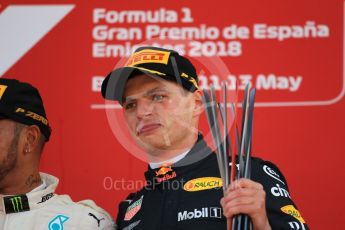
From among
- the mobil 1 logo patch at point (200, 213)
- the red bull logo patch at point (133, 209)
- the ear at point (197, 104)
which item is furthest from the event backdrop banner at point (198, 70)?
the mobil 1 logo patch at point (200, 213)

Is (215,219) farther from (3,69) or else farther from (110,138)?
(3,69)

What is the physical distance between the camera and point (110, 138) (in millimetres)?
2797

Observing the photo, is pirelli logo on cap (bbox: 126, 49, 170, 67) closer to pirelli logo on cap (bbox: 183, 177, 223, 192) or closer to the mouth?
the mouth

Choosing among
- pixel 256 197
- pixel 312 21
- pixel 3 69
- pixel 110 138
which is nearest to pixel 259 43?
pixel 312 21

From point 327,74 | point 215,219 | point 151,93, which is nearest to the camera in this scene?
point 215,219

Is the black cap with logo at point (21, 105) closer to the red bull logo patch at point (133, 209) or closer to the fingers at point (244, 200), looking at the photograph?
the red bull logo patch at point (133, 209)

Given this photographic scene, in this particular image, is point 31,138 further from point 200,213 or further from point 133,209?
point 200,213

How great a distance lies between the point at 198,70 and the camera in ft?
9.03

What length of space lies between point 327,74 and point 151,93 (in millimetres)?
761

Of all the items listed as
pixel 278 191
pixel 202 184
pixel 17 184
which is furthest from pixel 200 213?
pixel 17 184

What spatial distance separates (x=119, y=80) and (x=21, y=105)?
29 centimetres

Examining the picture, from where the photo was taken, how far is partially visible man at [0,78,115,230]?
2.18 m

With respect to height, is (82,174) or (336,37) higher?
(336,37)

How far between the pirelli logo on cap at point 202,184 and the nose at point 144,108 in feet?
0.74
